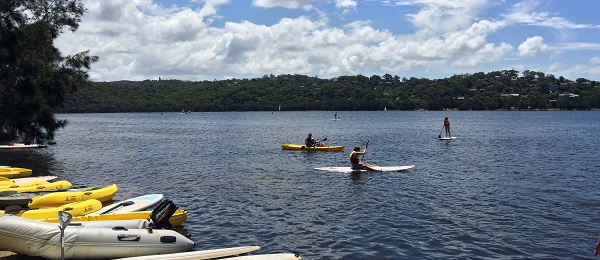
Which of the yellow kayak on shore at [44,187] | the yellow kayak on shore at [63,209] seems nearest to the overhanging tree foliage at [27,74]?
the yellow kayak on shore at [44,187]

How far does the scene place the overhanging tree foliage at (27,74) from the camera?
29.7m

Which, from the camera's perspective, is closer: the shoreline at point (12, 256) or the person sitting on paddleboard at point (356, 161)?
the shoreline at point (12, 256)

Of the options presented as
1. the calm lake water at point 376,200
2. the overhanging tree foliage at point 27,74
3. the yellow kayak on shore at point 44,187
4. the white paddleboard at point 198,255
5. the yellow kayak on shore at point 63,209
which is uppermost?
the overhanging tree foliage at point 27,74

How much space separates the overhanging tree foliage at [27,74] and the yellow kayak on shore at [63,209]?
14.4 m

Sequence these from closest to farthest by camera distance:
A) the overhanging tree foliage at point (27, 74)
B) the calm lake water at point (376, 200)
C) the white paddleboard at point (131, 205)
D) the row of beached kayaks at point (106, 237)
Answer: the row of beached kayaks at point (106, 237)
the calm lake water at point (376, 200)
the white paddleboard at point (131, 205)
the overhanging tree foliage at point (27, 74)

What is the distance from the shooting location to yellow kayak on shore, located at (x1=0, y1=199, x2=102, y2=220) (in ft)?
52.5

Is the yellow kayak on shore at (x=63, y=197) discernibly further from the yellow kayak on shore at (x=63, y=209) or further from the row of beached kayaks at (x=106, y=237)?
the row of beached kayaks at (x=106, y=237)

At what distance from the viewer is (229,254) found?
13164mm

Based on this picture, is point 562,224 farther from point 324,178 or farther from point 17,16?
point 17,16

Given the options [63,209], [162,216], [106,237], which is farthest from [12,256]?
[162,216]

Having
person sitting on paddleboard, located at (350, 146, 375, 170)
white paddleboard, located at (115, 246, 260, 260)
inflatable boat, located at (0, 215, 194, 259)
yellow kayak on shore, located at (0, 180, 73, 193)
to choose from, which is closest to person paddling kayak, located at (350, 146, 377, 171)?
person sitting on paddleboard, located at (350, 146, 375, 170)

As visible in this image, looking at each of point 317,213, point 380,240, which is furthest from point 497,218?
point 317,213

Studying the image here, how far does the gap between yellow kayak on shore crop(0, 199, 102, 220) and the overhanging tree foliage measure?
1443cm

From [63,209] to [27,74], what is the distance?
660 inches
